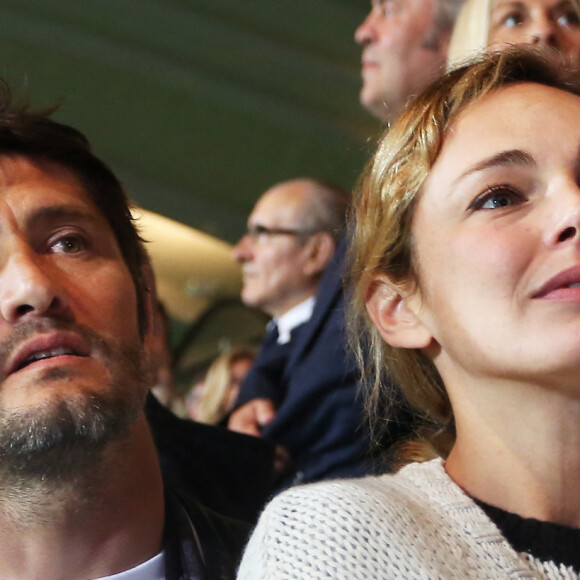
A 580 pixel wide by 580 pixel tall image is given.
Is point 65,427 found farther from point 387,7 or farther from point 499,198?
point 387,7

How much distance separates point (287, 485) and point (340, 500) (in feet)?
2.20

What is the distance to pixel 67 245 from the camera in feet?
4.53

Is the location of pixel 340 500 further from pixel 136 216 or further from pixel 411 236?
pixel 136 216

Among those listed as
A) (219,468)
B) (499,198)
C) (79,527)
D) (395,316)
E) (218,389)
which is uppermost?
(499,198)

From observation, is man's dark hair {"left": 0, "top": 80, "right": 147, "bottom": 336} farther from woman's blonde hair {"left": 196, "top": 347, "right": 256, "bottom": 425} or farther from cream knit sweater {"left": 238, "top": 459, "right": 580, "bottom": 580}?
woman's blonde hair {"left": 196, "top": 347, "right": 256, "bottom": 425}

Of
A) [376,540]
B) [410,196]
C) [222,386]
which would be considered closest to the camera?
[376,540]

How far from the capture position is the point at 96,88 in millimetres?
4695

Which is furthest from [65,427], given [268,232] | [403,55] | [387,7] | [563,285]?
[268,232]

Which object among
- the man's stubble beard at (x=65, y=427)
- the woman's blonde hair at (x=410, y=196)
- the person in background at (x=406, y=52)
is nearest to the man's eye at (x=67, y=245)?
the man's stubble beard at (x=65, y=427)

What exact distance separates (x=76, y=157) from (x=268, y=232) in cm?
143

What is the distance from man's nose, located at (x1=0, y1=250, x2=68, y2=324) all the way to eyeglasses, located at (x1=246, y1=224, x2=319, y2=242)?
161cm

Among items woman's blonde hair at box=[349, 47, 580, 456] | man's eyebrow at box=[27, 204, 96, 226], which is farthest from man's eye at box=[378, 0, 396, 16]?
man's eyebrow at box=[27, 204, 96, 226]

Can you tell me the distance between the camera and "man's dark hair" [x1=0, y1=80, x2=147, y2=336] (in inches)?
57.4

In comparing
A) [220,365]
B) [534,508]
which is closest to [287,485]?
[534,508]
